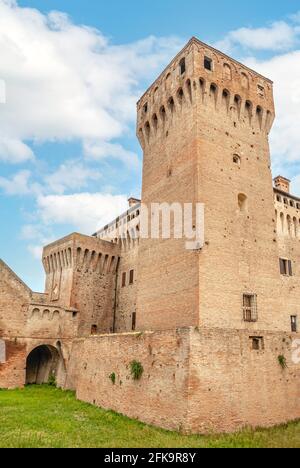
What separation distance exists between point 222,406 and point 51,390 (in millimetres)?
14469

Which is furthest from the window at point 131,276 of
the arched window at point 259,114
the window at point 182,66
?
the window at point 182,66

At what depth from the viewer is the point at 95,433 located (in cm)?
1157

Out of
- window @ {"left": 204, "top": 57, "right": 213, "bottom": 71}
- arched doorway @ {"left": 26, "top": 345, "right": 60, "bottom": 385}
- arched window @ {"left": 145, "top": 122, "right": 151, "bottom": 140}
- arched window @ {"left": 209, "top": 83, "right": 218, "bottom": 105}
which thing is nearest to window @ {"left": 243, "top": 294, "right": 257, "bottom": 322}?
arched window @ {"left": 209, "top": 83, "right": 218, "bottom": 105}

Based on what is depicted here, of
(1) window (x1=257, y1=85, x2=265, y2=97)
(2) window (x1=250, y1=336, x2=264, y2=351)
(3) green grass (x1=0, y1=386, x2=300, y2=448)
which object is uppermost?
(1) window (x1=257, y1=85, x2=265, y2=97)

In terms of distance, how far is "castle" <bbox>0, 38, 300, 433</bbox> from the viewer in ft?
40.6

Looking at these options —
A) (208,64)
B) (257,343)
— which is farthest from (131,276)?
(208,64)

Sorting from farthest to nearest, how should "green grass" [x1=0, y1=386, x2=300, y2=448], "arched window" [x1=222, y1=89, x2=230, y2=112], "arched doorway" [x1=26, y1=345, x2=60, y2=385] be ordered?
"arched doorway" [x1=26, y1=345, x2=60, y2=385]
"arched window" [x1=222, y1=89, x2=230, y2=112]
"green grass" [x1=0, y1=386, x2=300, y2=448]

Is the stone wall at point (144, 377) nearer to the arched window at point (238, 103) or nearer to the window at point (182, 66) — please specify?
the arched window at point (238, 103)

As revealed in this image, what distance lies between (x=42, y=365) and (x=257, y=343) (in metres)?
18.7

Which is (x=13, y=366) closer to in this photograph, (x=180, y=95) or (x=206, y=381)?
(x=206, y=381)

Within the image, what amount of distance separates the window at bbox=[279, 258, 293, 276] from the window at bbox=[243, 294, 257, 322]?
11817 mm

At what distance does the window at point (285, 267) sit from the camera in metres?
26.5

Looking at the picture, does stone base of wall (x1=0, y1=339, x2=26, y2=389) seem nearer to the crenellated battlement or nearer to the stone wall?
the stone wall

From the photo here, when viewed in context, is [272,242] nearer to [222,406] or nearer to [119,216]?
[222,406]
